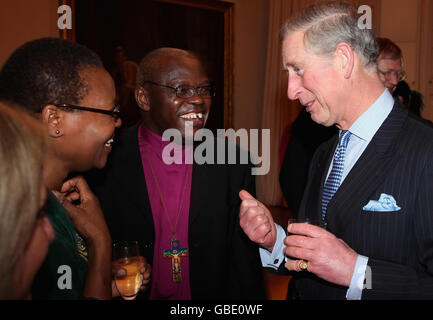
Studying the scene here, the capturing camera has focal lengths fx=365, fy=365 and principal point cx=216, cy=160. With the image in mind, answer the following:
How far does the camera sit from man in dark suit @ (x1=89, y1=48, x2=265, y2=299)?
2195mm

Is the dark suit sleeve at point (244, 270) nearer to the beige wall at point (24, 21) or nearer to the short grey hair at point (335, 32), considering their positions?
the short grey hair at point (335, 32)

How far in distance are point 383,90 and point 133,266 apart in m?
1.37

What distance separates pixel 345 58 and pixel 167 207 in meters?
1.39

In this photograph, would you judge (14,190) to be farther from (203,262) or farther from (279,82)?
(279,82)

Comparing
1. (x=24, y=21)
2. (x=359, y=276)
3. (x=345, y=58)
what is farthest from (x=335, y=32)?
(x=24, y=21)

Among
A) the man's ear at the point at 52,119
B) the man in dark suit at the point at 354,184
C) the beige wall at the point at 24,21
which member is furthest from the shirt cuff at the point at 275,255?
the beige wall at the point at 24,21

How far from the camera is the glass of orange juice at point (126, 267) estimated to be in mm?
1672

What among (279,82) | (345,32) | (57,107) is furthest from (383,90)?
(279,82)

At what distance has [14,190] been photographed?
79cm

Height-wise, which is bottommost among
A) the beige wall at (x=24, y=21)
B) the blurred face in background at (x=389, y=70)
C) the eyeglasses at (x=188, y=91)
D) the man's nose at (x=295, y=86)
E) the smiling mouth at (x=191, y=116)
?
the smiling mouth at (x=191, y=116)

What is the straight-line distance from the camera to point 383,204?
4.57 feet

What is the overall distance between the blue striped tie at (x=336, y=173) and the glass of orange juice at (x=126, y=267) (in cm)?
90

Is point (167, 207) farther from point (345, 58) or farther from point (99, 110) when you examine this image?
point (345, 58)

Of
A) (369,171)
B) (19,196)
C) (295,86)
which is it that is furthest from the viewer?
(295,86)
